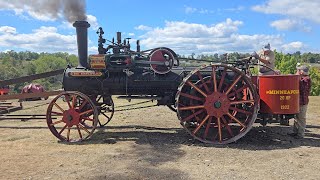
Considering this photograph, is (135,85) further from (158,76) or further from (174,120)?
(174,120)

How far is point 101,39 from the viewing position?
31.1 feet

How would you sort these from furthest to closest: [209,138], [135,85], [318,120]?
1. [318,120]
2. [135,85]
3. [209,138]

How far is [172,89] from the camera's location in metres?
9.12

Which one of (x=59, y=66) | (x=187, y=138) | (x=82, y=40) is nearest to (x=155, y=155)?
(x=187, y=138)

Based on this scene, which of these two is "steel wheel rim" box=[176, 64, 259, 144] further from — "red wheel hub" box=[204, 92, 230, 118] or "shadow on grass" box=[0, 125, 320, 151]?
"shadow on grass" box=[0, 125, 320, 151]

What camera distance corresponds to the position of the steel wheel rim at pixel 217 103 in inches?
324

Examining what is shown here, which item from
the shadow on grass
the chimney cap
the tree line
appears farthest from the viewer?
the tree line

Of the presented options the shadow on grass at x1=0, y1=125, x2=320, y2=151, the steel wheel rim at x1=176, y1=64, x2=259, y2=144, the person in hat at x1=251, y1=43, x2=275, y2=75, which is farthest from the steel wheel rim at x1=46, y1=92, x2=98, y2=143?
the person in hat at x1=251, y1=43, x2=275, y2=75

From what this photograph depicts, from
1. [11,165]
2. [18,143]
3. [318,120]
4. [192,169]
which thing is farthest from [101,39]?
[318,120]

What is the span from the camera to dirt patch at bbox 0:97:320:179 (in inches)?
243

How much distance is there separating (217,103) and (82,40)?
379 cm

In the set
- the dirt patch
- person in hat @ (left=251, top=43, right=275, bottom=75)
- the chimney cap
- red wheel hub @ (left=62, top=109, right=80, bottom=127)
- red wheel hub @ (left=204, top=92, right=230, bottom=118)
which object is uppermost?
the chimney cap

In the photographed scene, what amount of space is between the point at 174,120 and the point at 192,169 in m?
5.74

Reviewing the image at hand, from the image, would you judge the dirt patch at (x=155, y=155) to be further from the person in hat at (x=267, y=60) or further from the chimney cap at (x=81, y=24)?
the chimney cap at (x=81, y=24)
